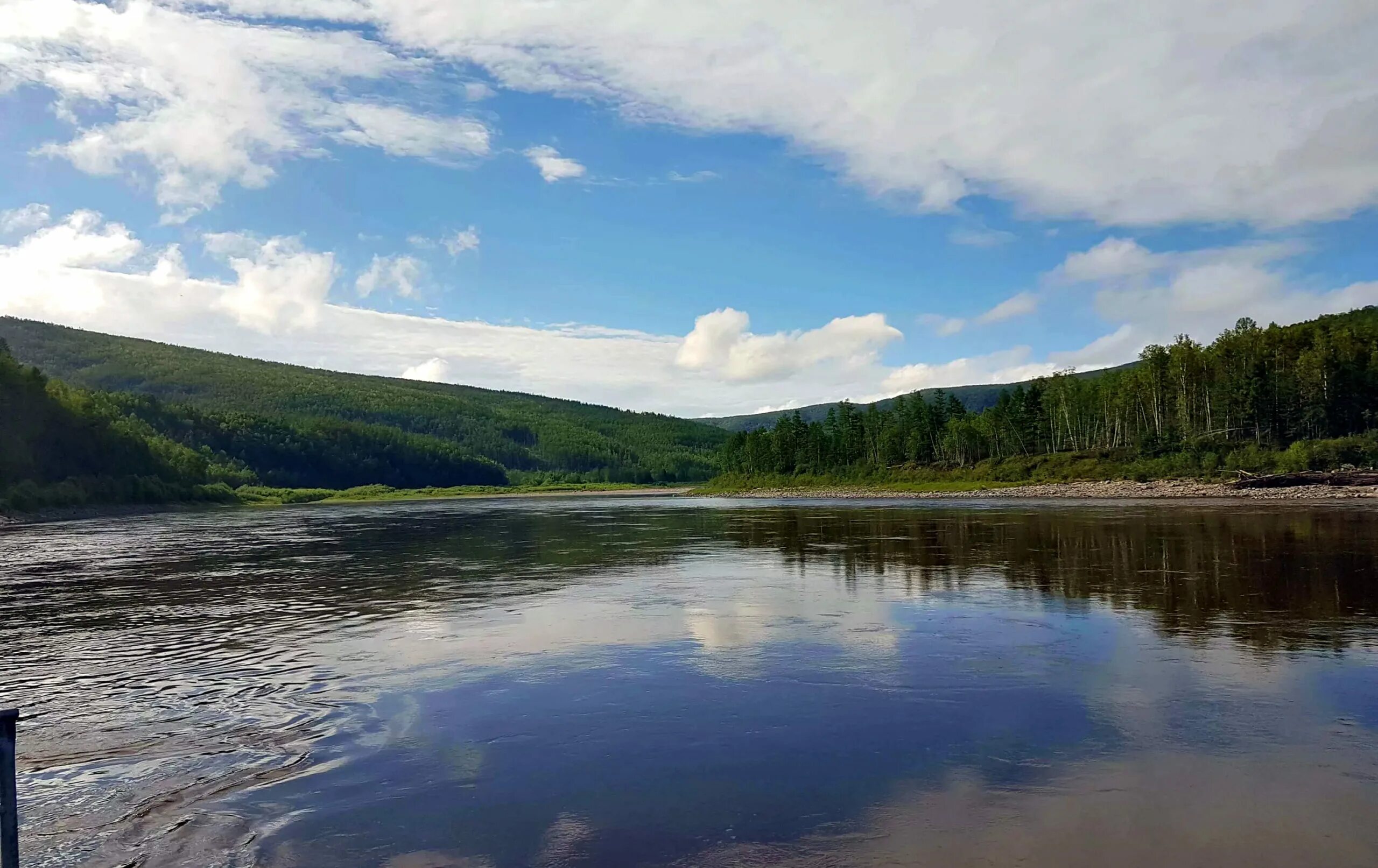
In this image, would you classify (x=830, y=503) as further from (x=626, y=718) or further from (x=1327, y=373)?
(x=626, y=718)

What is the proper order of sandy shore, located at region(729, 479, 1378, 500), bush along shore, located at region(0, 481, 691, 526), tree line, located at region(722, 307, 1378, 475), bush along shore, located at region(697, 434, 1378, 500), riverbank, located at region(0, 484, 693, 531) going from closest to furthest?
sandy shore, located at region(729, 479, 1378, 500), bush along shore, located at region(697, 434, 1378, 500), bush along shore, located at region(0, 481, 691, 526), riverbank, located at region(0, 484, 693, 531), tree line, located at region(722, 307, 1378, 475)

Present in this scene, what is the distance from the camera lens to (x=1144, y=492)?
292 feet

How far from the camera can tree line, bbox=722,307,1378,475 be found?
98.8m

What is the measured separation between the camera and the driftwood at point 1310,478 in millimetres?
74438

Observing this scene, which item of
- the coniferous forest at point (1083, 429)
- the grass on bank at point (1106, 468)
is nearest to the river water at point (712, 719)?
the grass on bank at point (1106, 468)

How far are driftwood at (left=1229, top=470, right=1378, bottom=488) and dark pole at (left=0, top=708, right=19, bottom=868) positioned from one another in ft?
299

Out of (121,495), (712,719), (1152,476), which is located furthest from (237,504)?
(712,719)

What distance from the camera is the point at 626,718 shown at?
1185 cm

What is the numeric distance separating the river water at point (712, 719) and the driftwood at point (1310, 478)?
2369 inches

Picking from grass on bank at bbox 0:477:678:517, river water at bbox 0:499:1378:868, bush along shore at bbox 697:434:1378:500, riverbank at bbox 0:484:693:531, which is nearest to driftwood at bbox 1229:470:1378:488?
bush along shore at bbox 697:434:1378:500

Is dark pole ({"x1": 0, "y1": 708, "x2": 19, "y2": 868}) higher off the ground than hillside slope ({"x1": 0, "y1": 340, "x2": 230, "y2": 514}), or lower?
lower

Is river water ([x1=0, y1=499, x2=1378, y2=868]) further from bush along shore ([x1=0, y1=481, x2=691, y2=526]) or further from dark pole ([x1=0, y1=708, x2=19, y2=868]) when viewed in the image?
bush along shore ([x1=0, y1=481, x2=691, y2=526])

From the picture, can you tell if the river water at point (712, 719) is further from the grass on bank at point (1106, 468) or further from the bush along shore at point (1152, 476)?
the grass on bank at point (1106, 468)

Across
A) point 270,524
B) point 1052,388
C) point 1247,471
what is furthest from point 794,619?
point 1052,388
